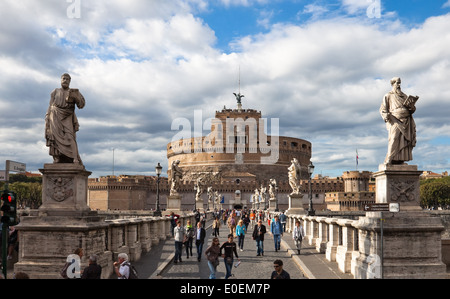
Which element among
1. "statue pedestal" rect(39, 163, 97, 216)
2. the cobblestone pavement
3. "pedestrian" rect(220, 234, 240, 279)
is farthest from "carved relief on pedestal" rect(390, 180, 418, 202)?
"statue pedestal" rect(39, 163, 97, 216)

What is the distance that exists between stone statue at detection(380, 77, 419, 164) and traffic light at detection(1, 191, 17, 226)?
25.6ft

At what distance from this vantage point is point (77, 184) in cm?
1073

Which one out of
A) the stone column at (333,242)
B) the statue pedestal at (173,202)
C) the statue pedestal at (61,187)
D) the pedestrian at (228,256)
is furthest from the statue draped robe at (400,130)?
the statue pedestal at (173,202)

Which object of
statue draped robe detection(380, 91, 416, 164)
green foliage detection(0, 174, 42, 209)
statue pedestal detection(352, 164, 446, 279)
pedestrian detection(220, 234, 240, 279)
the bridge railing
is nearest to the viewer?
statue pedestal detection(352, 164, 446, 279)

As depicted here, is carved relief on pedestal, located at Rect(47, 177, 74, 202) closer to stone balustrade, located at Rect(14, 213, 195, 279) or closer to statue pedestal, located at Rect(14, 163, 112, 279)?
statue pedestal, located at Rect(14, 163, 112, 279)

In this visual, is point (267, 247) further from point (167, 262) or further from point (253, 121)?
point (253, 121)

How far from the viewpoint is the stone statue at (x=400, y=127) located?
1082 centimetres

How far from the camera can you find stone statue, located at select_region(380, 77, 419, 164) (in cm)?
1082

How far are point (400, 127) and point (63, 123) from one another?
7.32 m

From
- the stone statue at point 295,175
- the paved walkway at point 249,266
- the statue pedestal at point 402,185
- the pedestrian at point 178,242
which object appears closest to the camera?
the statue pedestal at point 402,185

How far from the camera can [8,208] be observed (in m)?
10.0

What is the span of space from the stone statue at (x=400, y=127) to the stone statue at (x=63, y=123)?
6.80m

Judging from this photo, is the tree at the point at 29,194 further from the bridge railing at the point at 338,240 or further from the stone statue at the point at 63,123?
the stone statue at the point at 63,123

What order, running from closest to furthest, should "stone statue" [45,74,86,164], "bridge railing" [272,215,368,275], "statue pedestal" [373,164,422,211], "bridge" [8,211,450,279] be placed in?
"bridge" [8,211,450,279] < "statue pedestal" [373,164,422,211] < "stone statue" [45,74,86,164] < "bridge railing" [272,215,368,275]
